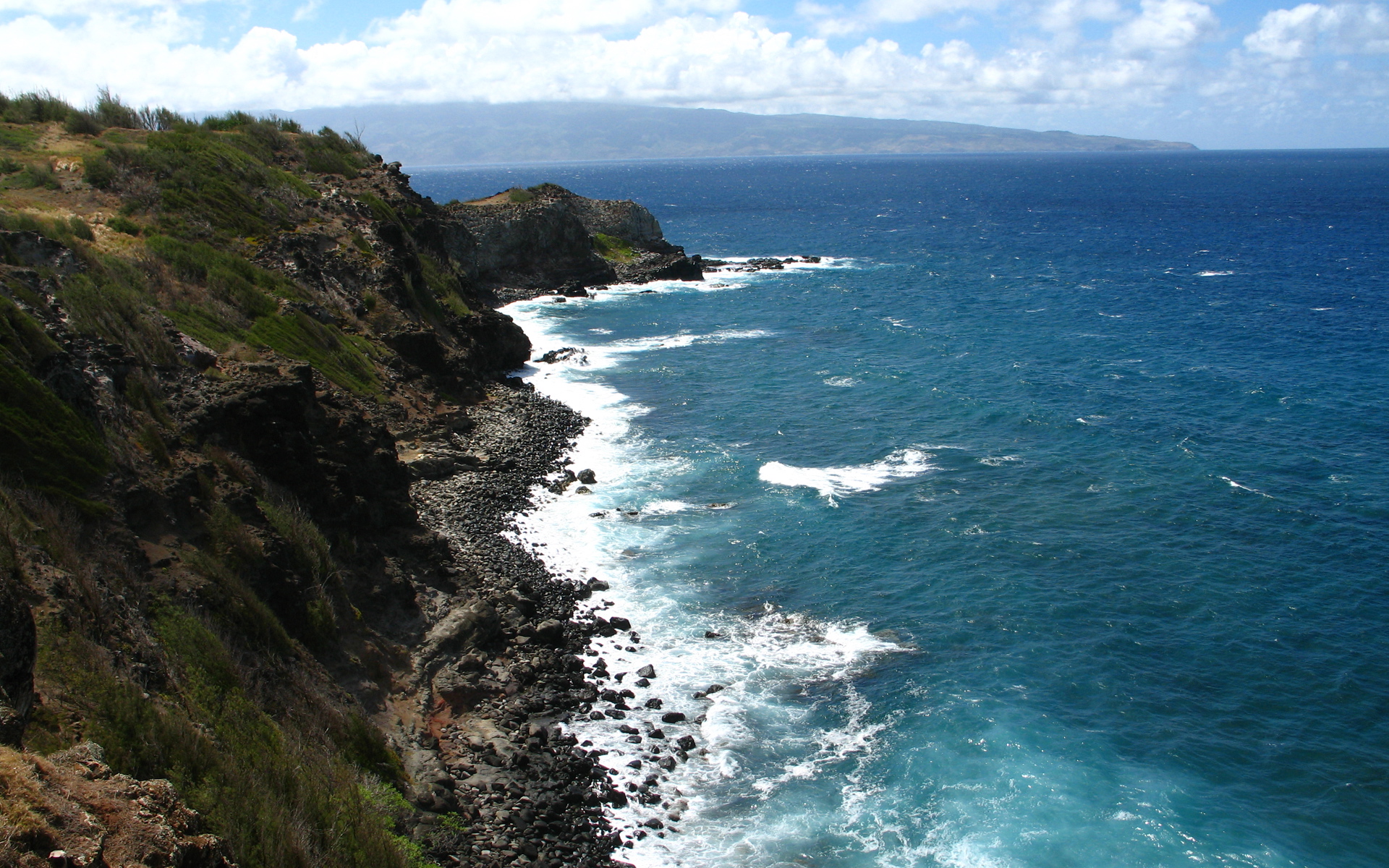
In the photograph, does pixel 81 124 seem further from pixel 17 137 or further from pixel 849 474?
pixel 849 474

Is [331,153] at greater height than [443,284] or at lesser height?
greater

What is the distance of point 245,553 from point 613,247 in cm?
8649

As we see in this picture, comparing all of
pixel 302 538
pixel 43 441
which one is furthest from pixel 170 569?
pixel 302 538

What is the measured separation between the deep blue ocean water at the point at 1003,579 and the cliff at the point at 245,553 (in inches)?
135

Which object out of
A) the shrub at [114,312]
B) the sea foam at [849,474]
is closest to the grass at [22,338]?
the shrub at [114,312]

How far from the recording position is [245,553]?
66.4ft

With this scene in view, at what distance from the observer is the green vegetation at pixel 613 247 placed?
331 ft

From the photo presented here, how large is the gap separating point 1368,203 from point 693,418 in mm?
186289

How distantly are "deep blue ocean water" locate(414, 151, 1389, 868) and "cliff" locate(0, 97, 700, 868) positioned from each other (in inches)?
135

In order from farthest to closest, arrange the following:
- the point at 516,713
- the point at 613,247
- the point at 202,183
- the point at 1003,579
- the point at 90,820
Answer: the point at 613,247
the point at 202,183
the point at 1003,579
the point at 516,713
the point at 90,820

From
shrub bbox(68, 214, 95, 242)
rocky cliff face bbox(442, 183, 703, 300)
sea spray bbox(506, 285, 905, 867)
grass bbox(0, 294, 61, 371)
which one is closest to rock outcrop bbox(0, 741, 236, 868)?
sea spray bbox(506, 285, 905, 867)

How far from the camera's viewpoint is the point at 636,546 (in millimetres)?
35031

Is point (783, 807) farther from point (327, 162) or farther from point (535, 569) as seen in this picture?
point (327, 162)

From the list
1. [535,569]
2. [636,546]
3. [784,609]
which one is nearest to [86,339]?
[535,569]
